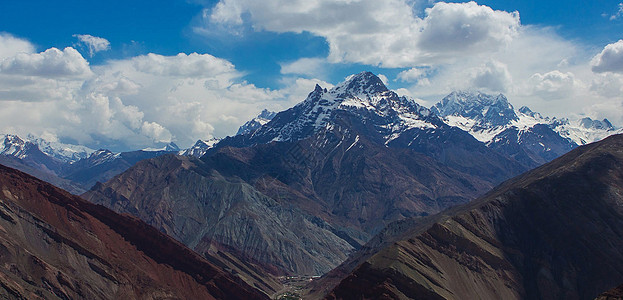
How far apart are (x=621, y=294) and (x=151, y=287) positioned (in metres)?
164

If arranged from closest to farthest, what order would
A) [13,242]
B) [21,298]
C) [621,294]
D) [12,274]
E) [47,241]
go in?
1. [621,294]
2. [21,298]
3. [12,274]
4. [13,242]
5. [47,241]

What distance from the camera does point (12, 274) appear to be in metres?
166

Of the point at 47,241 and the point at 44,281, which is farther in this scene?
the point at 47,241

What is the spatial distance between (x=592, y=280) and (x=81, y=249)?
168338 mm

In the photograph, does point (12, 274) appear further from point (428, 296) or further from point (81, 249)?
point (428, 296)

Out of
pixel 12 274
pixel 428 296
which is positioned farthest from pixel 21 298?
pixel 428 296

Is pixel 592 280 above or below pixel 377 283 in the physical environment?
above

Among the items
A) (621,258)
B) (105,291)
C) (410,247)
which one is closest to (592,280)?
(621,258)

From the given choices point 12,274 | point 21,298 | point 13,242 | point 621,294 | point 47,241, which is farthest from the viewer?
point 47,241

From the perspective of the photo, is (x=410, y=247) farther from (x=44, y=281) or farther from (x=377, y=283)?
(x=44, y=281)

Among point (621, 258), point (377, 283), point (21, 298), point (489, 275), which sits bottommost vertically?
point (21, 298)

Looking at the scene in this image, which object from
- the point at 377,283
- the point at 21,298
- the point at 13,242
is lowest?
the point at 21,298

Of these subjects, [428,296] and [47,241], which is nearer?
[428,296]

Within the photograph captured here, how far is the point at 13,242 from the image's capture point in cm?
17938
